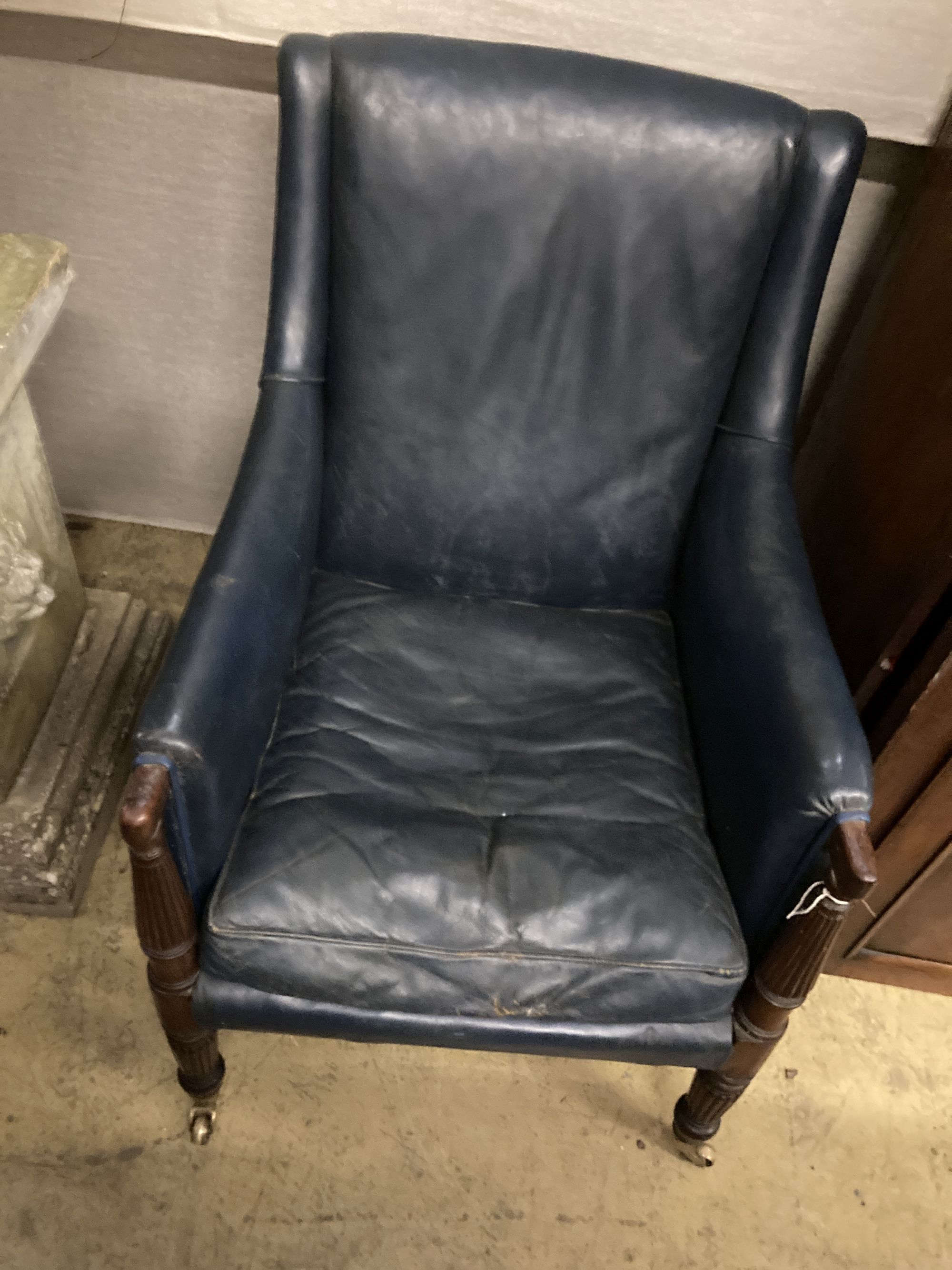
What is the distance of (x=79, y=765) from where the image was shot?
1.35 meters

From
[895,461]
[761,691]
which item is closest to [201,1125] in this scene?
[761,691]

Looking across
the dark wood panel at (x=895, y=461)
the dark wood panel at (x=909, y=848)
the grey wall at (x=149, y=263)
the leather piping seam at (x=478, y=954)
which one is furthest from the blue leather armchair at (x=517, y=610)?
the grey wall at (x=149, y=263)

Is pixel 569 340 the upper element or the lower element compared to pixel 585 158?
lower

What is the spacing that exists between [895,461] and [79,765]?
3.89 ft

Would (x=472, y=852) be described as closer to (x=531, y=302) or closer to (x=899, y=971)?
(x=531, y=302)

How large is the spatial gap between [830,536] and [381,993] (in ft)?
2.91

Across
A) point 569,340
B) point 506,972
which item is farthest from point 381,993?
point 569,340

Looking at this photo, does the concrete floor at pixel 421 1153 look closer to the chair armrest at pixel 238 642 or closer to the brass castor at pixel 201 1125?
the brass castor at pixel 201 1125

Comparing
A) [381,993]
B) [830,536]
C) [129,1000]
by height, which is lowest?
[129,1000]

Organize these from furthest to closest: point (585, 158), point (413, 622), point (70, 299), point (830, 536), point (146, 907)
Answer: point (70, 299)
point (830, 536)
point (413, 622)
point (585, 158)
point (146, 907)

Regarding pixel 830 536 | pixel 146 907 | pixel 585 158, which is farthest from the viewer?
pixel 830 536

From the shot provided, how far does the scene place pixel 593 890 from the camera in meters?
0.94

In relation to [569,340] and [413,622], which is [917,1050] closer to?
[413,622]

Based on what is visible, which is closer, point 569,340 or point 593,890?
point 593,890
